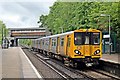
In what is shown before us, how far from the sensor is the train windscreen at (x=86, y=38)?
22.1 meters

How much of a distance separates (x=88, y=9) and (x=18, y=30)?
88.6 m

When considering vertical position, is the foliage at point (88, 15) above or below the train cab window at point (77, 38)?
above

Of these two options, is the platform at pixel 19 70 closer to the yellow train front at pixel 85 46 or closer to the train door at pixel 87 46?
the yellow train front at pixel 85 46

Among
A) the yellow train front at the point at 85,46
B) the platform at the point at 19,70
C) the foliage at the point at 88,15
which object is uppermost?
the foliage at the point at 88,15

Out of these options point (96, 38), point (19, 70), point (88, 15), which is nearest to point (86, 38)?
point (96, 38)

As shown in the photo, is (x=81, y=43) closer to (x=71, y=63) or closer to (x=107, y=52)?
(x=71, y=63)

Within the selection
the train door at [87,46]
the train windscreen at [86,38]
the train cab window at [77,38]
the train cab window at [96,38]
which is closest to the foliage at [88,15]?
the train cab window at [96,38]

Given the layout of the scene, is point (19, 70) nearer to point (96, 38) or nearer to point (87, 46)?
point (87, 46)

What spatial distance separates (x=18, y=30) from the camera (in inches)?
5039

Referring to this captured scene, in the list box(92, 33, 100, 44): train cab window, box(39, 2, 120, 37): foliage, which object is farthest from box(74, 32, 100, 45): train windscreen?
box(39, 2, 120, 37): foliage

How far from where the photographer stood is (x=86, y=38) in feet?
72.8

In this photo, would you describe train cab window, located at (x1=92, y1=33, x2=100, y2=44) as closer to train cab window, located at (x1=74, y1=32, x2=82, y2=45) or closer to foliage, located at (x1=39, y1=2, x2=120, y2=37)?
train cab window, located at (x1=74, y1=32, x2=82, y2=45)

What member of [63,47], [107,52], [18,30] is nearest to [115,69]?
[63,47]

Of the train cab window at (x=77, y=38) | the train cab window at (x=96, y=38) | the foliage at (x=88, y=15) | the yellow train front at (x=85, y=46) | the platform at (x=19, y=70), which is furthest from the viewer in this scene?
the foliage at (x=88, y=15)
